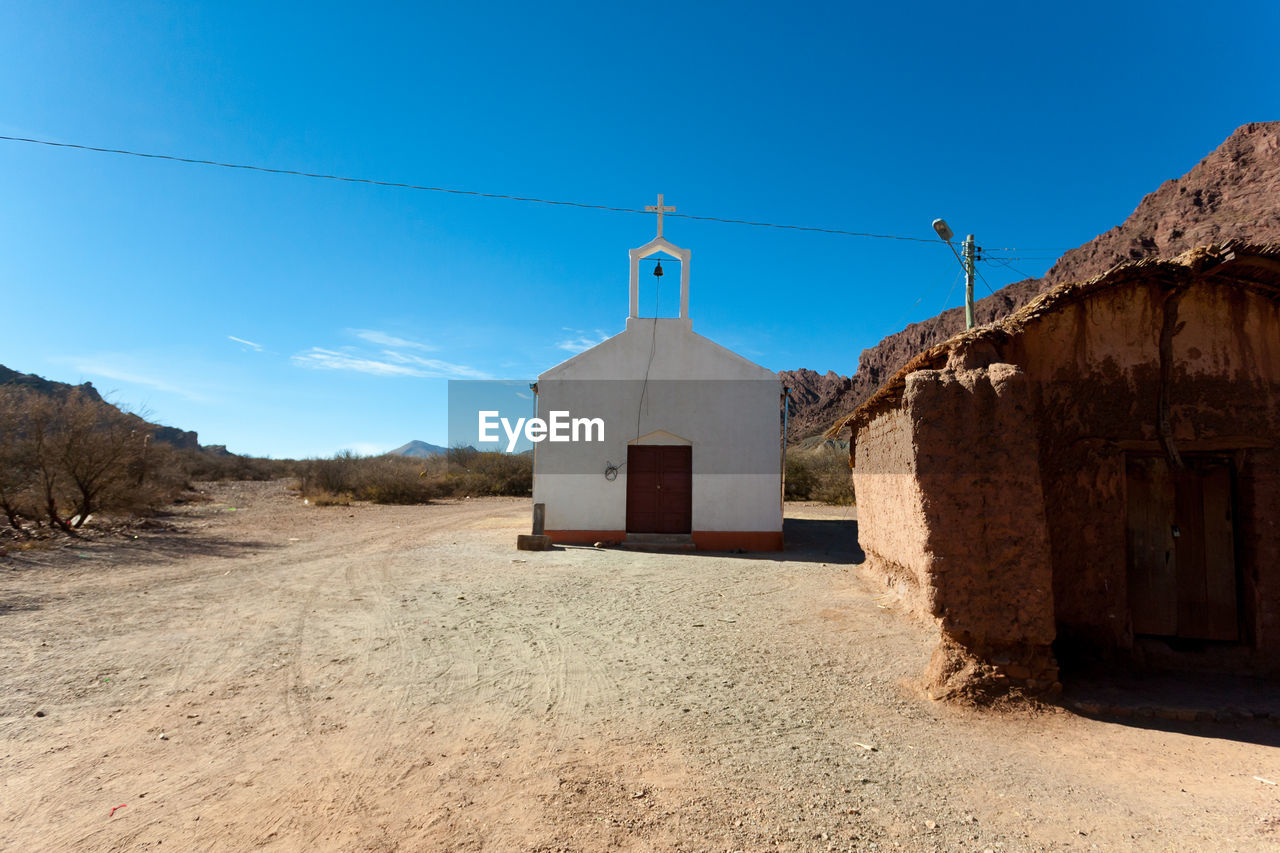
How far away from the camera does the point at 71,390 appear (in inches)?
925

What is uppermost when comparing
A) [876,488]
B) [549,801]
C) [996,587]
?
[876,488]

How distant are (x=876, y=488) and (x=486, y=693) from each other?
254 inches

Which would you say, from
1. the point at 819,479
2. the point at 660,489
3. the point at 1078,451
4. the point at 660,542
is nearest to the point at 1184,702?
the point at 1078,451

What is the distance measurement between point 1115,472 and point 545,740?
5.30 m

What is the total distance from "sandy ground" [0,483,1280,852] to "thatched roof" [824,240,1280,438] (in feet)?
10.3

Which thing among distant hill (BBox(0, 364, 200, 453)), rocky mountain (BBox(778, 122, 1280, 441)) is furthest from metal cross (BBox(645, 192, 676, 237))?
rocky mountain (BBox(778, 122, 1280, 441))

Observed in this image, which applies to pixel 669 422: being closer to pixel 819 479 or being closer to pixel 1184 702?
pixel 1184 702

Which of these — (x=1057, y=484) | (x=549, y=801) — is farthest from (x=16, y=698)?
(x=1057, y=484)

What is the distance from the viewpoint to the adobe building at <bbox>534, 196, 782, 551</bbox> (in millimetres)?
14648

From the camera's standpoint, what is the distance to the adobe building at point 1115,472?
5.31m

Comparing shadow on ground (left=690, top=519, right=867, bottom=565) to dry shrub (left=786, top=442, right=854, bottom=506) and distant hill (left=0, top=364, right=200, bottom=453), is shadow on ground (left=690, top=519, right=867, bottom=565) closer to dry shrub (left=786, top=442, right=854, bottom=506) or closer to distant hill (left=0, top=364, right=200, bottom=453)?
dry shrub (left=786, top=442, right=854, bottom=506)

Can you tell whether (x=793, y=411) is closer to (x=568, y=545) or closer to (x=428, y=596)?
(x=568, y=545)

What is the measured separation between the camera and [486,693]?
5.46m

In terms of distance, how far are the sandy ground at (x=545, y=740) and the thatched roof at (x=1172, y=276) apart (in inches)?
124
